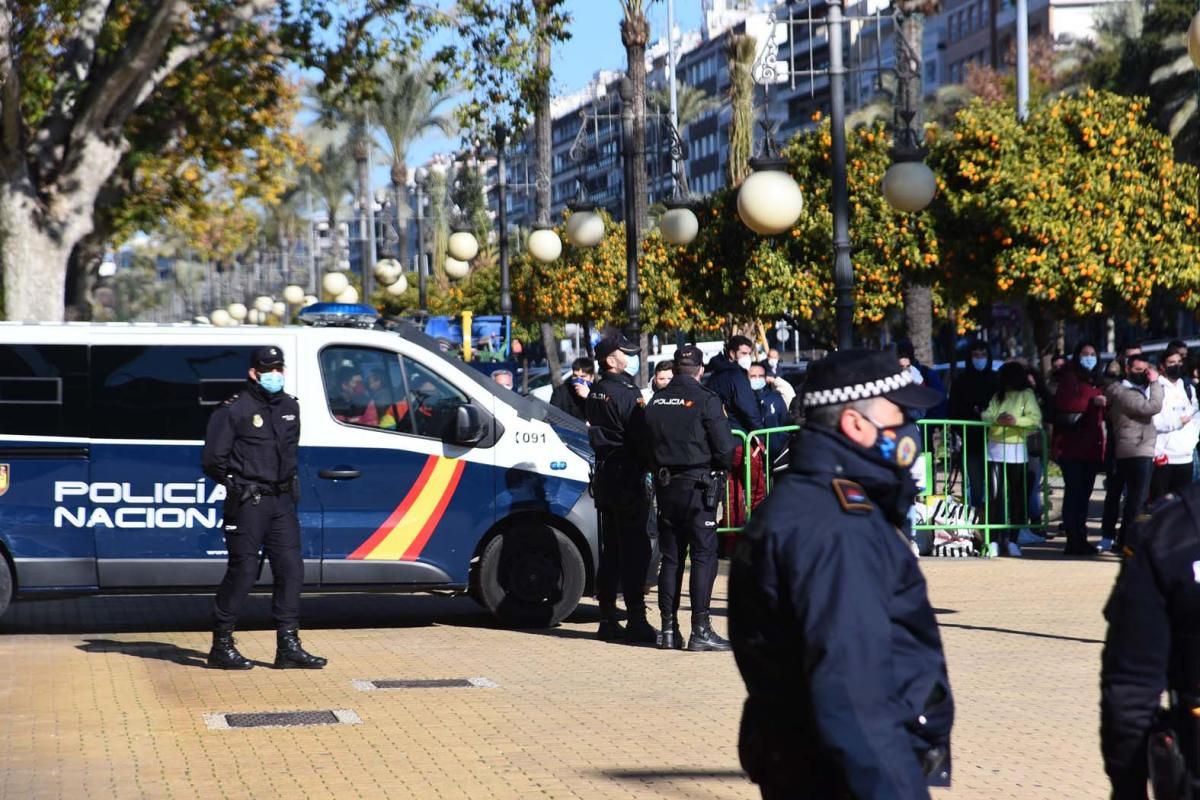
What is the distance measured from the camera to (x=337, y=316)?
13102 millimetres

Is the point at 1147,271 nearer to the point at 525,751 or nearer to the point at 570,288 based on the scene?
the point at 525,751

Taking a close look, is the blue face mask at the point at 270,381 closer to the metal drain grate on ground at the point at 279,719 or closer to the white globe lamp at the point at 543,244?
the metal drain grate on ground at the point at 279,719

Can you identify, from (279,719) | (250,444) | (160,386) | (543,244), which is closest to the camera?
(279,719)

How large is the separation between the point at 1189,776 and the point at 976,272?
885 inches

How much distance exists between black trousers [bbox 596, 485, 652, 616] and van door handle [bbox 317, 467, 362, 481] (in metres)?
1.61

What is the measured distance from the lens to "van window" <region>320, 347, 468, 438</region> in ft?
39.4

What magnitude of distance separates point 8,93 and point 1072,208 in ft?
42.6

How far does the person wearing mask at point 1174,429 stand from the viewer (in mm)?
14977

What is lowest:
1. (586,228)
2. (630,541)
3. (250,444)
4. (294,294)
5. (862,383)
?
(630,541)

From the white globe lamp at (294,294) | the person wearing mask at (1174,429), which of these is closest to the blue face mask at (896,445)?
the person wearing mask at (1174,429)

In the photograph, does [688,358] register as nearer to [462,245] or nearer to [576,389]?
[576,389]

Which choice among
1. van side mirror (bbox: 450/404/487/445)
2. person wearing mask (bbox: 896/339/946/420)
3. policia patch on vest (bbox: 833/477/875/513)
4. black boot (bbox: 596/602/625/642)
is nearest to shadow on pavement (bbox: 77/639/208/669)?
van side mirror (bbox: 450/404/487/445)

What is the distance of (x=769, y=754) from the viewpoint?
3.59 m

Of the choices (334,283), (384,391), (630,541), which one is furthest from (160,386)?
(334,283)
